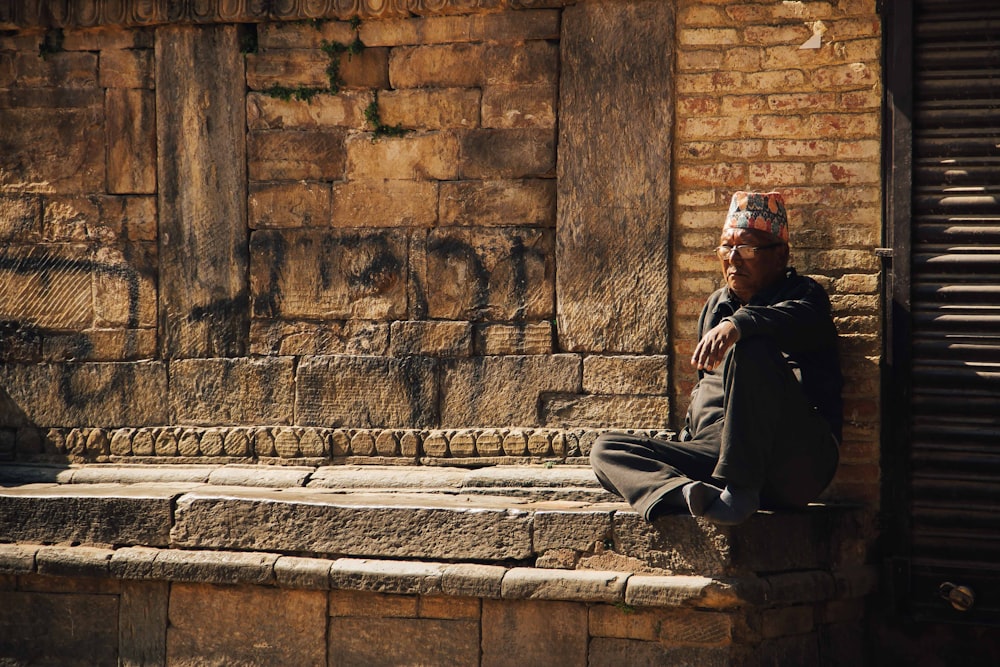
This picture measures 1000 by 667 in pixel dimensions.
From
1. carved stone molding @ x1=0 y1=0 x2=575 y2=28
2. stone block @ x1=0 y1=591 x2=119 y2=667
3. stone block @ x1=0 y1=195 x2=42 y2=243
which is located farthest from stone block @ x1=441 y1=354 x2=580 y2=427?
stone block @ x1=0 y1=195 x2=42 y2=243

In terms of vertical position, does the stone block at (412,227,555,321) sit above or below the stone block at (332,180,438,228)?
below

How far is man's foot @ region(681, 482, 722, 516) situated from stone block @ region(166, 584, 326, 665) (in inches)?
71.1

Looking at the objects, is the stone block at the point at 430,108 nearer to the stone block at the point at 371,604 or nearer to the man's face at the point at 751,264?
the man's face at the point at 751,264

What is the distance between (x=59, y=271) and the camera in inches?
251

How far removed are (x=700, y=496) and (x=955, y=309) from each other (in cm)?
162

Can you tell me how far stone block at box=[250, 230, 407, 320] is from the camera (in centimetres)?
599

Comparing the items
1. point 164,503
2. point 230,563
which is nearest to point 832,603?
point 230,563

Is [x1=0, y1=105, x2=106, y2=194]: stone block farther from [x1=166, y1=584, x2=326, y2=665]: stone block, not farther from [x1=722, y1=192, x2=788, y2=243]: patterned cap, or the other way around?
[x1=722, y1=192, x2=788, y2=243]: patterned cap

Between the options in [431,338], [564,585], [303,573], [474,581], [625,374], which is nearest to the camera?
[564,585]

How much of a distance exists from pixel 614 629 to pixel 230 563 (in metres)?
1.78

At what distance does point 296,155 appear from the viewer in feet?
20.0

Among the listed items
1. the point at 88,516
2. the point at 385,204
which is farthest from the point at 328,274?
the point at 88,516

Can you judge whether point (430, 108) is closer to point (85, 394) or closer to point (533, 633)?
point (85, 394)

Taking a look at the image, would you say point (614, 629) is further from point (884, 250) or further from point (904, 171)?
point (904, 171)
